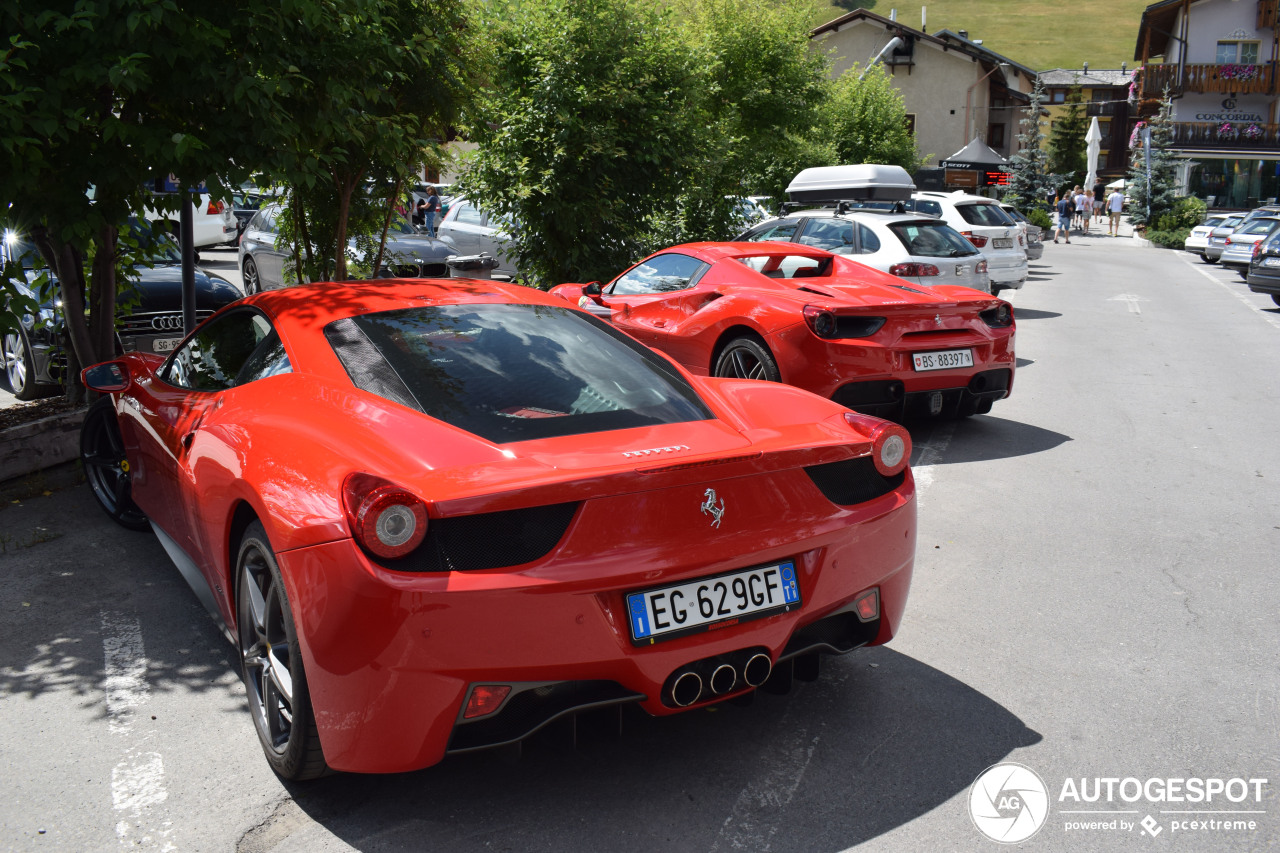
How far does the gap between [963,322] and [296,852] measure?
581 cm

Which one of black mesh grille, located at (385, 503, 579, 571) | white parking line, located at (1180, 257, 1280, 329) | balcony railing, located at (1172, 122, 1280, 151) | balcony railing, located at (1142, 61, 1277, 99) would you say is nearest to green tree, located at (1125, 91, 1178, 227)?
balcony railing, located at (1172, 122, 1280, 151)

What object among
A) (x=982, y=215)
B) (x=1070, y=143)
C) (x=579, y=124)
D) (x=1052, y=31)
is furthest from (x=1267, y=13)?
(x=1052, y=31)

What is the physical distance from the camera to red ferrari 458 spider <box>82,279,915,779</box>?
2.58 meters

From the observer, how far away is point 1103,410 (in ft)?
28.5

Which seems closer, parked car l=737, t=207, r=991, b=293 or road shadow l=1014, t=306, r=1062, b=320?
parked car l=737, t=207, r=991, b=293

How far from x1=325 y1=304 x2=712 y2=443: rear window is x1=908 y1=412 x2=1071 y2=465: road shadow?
366cm

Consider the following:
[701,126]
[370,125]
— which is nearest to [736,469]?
[370,125]

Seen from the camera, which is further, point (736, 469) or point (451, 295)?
point (451, 295)

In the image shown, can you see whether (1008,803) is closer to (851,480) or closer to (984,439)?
(851,480)

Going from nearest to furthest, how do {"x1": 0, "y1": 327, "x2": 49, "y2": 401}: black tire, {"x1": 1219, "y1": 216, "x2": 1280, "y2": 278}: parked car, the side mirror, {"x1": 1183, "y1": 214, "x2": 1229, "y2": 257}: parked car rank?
the side mirror → {"x1": 0, "y1": 327, "x2": 49, "y2": 401}: black tire → {"x1": 1219, "y1": 216, "x2": 1280, "y2": 278}: parked car → {"x1": 1183, "y1": 214, "x2": 1229, "y2": 257}: parked car

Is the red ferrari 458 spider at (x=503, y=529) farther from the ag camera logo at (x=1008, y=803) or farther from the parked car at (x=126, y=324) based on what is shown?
the parked car at (x=126, y=324)

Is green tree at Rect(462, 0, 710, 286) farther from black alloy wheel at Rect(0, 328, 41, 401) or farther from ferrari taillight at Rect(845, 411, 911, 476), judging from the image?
ferrari taillight at Rect(845, 411, 911, 476)

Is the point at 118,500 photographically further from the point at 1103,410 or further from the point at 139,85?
the point at 1103,410

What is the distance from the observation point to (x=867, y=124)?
26891 mm
